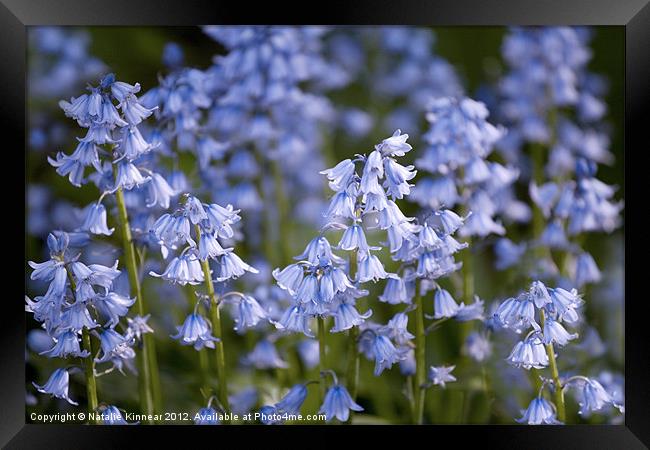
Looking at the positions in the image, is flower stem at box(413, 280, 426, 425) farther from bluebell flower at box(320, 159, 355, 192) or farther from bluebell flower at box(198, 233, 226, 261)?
bluebell flower at box(198, 233, 226, 261)

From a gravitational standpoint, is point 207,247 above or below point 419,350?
above

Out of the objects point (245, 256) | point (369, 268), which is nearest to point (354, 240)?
point (369, 268)

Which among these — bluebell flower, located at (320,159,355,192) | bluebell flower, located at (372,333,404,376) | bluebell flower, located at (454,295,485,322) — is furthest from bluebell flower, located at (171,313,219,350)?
bluebell flower, located at (454,295,485,322)

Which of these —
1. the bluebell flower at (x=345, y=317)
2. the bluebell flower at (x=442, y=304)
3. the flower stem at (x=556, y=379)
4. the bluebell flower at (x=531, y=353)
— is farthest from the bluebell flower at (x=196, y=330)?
the flower stem at (x=556, y=379)

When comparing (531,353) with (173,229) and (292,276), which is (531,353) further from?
(173,229)

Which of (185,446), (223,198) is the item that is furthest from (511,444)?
(223,198)

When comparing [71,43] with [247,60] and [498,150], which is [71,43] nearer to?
[247,60]
